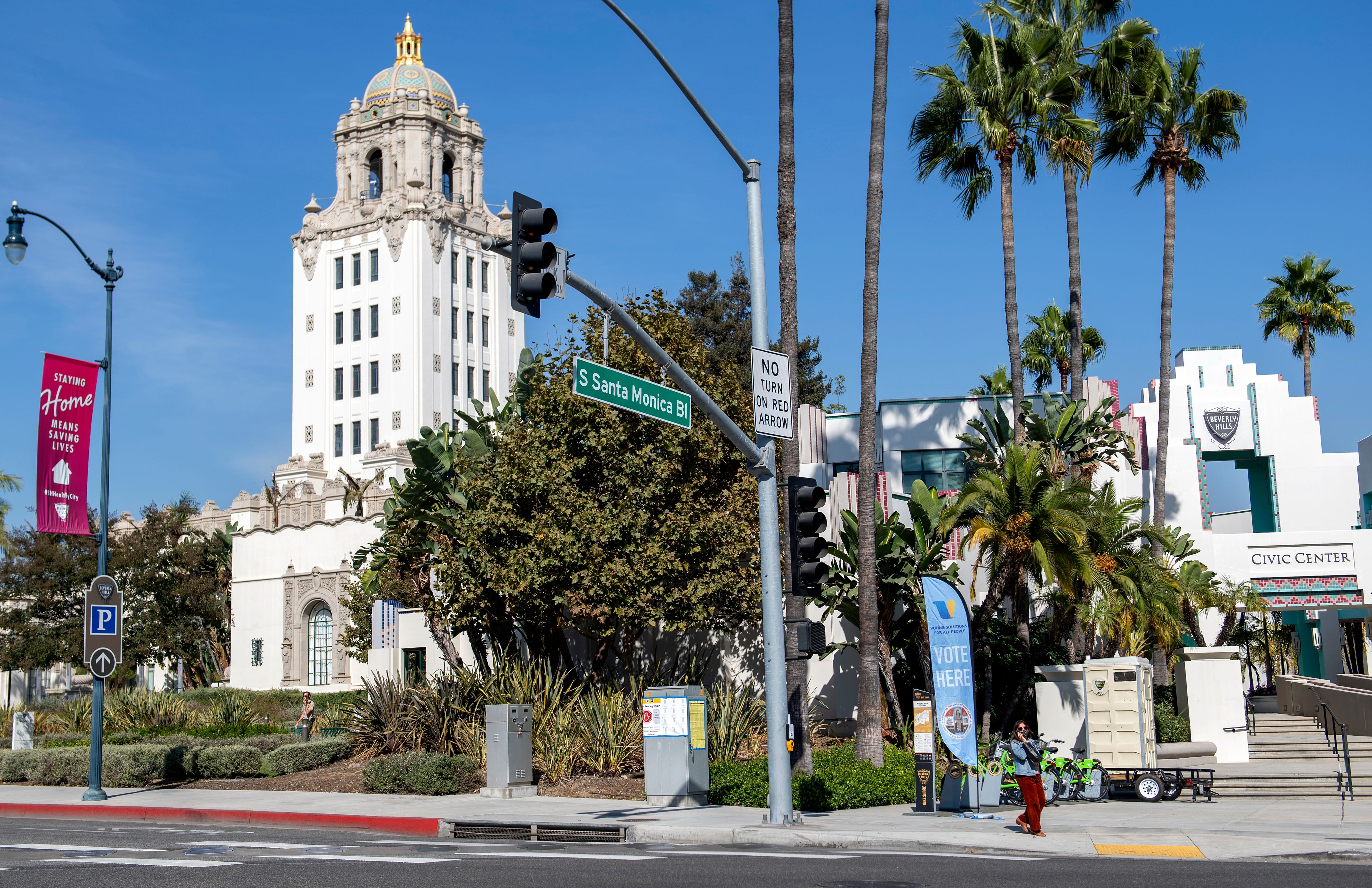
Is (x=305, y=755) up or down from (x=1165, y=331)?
down

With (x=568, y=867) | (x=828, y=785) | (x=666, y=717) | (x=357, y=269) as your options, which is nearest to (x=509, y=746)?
(x=666, y=717)

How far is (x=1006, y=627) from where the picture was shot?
28984mm

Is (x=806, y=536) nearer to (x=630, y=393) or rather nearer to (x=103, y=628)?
(x=630, y=393)

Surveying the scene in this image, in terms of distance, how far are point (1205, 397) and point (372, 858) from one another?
40.7 meters

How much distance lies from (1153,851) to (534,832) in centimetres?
784

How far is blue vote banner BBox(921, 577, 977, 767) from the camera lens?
18203 millimetres

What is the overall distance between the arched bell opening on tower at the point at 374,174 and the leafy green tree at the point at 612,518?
226 ft

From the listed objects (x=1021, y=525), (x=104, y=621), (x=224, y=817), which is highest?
(x=1021, y=525)

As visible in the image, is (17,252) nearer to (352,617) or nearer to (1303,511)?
(352,617)

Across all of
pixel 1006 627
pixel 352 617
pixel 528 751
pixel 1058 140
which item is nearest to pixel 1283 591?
pixel 1006 627

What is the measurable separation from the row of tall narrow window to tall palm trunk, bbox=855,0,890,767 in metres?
67.1

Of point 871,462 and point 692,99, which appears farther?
point 871,462

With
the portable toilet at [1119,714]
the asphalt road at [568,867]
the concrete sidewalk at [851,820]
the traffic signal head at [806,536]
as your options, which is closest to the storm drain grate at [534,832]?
the concrete sidewalk at [851,820]

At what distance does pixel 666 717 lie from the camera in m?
18.4
